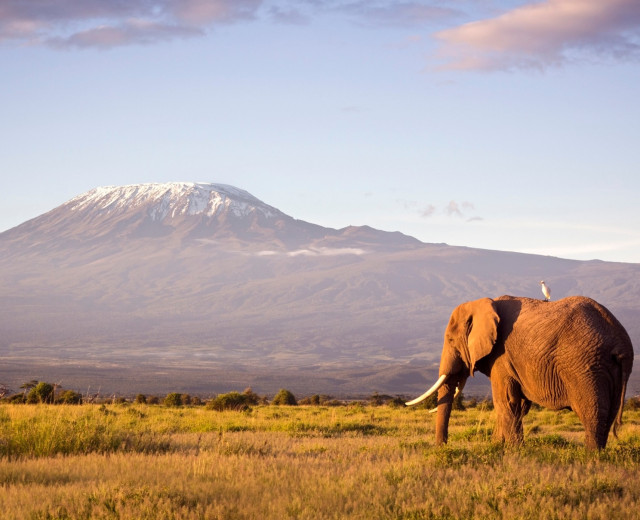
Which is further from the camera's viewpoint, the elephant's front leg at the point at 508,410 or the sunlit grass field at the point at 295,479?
the elephant's front leg at the point at 508,410

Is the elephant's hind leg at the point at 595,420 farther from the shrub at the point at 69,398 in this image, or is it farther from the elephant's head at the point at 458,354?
the shrub at the point at 69,398

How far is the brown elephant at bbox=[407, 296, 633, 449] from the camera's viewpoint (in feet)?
41.8

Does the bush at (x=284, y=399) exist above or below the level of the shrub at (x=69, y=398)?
below

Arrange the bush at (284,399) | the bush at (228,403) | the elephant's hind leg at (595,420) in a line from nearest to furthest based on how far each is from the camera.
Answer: the elephant's hind leg at (595,420), the bush at (228,403), the bush at (284,399)

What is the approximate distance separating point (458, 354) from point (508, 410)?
1.43 m

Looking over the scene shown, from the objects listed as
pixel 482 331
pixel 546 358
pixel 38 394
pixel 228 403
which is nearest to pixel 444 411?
pixel 482 331

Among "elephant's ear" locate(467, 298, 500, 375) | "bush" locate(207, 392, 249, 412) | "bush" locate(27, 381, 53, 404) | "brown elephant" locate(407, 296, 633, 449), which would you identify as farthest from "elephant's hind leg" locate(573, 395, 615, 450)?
"bush" locate(27, 381, 53, 404)

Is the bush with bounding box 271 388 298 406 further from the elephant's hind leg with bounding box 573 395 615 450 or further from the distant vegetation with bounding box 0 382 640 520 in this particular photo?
the elephant's hind leg with bounding box 573 395 615 450

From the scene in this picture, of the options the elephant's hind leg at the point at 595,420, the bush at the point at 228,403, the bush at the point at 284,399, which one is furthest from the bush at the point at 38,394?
the elephant's hind leg at the point at 595,420

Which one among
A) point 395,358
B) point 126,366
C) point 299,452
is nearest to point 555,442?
point 299,452

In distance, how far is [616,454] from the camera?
1219 cm

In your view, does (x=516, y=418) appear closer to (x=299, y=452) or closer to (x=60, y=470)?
(x=299, y=452)

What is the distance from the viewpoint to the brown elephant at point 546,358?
12.7 m

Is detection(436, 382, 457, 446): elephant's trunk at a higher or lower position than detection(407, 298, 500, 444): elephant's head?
lower
